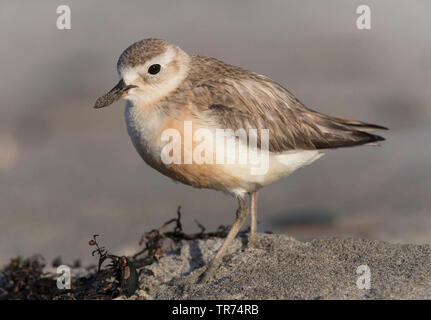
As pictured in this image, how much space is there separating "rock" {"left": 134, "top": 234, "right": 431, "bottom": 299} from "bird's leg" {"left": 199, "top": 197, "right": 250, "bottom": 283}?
2.6 inches

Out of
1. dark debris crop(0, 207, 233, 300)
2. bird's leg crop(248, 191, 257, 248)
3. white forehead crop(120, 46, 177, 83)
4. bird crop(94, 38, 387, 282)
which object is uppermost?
white forehead crop(120, 46, 177, 83)

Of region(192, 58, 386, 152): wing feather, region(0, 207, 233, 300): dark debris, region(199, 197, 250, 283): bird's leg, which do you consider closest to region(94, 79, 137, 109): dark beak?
region(192, 58, 386, 152): wing feather

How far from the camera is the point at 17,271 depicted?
6.47m

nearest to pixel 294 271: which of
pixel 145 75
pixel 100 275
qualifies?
pixel 100 275

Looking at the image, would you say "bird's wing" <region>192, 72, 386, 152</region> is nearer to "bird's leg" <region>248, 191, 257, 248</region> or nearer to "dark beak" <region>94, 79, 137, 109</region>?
"dark beak" <region>94, 79, 137, 109</region>

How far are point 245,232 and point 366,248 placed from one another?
1.29 m

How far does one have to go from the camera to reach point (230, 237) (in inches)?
228

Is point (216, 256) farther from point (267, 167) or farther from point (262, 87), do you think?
point (262, 87)

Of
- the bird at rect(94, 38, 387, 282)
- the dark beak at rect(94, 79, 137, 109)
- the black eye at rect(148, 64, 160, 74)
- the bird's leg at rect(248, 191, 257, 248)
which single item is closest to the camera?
the bird at rect(94, 38, 387, 282)

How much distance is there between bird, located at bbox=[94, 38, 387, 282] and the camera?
5.24m

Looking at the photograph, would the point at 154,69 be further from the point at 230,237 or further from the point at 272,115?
the point at 230,237

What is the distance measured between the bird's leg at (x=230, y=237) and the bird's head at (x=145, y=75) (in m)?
1.22

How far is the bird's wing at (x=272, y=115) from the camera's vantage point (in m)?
5.43

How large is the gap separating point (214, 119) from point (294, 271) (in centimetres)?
140
